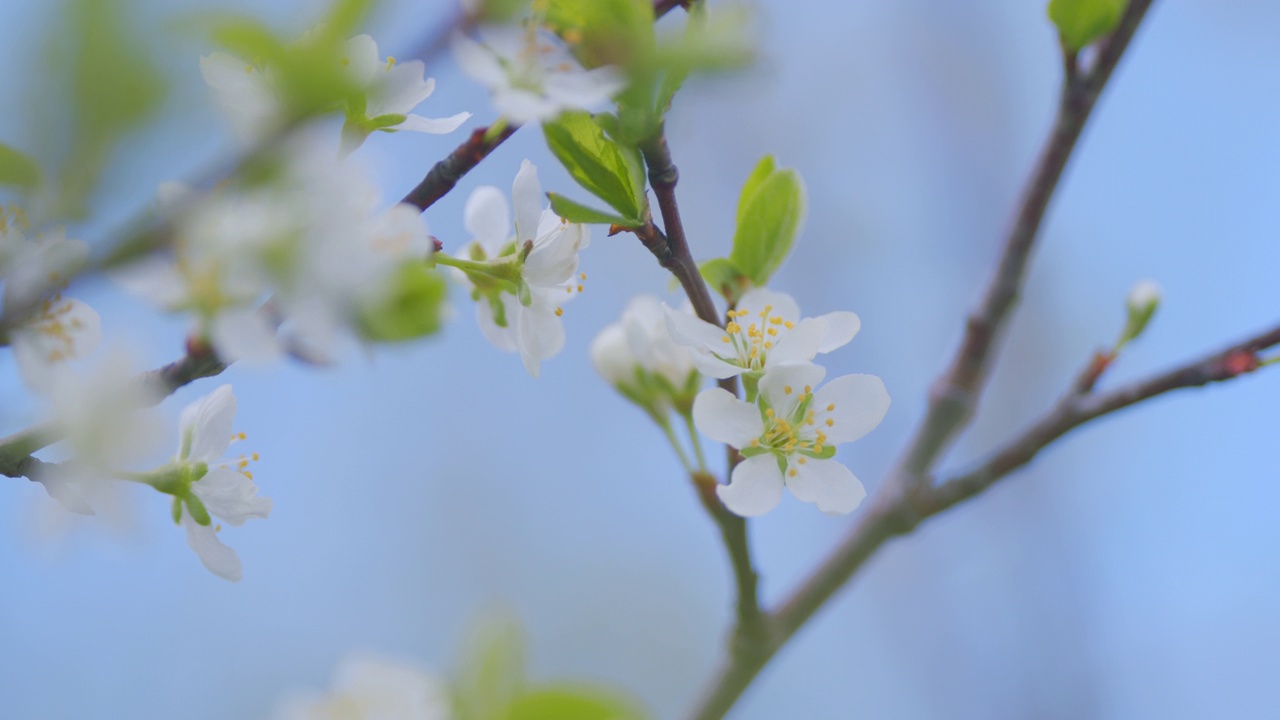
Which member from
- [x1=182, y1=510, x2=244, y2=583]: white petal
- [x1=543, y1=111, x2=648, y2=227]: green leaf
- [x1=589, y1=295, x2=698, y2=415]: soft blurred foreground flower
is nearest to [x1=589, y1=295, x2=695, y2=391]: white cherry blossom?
[x1=589, y1=295, x2=698, y2=415]: soft blurred foreground flower

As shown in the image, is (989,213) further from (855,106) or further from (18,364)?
(18,364)

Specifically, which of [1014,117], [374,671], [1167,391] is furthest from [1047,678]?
[374,671]

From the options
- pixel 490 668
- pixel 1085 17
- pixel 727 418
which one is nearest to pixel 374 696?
pixel 490 668

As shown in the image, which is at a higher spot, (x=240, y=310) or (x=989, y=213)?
(x=240, y=310)

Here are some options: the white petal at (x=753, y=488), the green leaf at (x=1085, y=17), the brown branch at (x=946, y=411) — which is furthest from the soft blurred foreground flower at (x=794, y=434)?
the green leaf at (x=1085, y=17)

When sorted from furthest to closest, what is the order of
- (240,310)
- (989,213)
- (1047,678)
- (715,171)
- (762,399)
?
(715,171)
(989,213)
(1047,678)
(762,399)
(240,310)

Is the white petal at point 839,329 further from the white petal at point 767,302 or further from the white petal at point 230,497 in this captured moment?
the white petal at point 230,497
